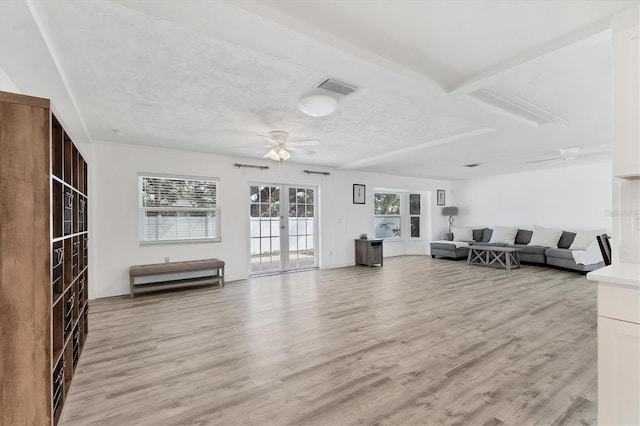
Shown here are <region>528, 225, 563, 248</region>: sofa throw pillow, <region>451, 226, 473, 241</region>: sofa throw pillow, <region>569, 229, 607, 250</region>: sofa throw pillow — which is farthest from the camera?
<region>451, 226, 473, 241</region>: sofa throw pillow

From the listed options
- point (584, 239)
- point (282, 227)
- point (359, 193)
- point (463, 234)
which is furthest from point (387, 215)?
point (584, 239)

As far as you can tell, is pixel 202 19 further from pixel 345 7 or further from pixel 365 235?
pixel 365 235

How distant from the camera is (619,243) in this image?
5.98ft

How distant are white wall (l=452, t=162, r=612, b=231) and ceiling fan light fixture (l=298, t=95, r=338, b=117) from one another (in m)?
6.67

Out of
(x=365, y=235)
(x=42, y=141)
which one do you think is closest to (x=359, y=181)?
(x=365, y=235)

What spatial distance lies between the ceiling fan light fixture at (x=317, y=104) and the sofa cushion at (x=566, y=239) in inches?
280

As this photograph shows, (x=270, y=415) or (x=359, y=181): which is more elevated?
(x=359, y=181)

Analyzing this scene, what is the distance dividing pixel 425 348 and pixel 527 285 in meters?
3.61

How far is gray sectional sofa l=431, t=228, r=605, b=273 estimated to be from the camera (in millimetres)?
6305

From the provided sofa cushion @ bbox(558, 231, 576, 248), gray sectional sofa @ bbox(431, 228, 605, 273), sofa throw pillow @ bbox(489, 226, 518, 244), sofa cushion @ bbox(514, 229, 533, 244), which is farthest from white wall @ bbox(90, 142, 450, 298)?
sofa cushion @ bbox(558, 231, 576, 248)

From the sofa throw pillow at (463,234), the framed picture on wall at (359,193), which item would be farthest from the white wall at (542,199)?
the framed picture on wall at (359,193)

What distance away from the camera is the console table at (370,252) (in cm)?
722

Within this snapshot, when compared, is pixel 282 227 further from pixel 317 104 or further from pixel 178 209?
pixel 317 104

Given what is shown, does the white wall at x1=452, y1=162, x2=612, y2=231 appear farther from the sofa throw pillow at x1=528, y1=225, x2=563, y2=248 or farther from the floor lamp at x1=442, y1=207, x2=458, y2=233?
the sofa throw pillow at x1=528, y1=225, x2=563, y2=248
